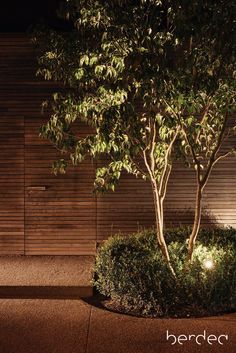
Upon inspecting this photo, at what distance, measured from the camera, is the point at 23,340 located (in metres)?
6.47

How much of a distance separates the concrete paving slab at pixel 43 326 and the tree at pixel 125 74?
153 centimetres

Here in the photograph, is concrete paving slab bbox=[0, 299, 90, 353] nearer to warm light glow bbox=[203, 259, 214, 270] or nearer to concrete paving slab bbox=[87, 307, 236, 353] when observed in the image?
concrete paving slab bbox=[87, 307, 236, 353]

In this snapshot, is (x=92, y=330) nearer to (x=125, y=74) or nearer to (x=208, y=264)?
(x=208, y=264)

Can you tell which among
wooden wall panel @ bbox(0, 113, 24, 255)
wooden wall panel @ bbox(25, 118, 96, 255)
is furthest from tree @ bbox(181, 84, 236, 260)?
wooden wall panel @ bbox(0, 113, 24, 255)

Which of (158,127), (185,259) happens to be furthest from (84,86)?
(185,259)

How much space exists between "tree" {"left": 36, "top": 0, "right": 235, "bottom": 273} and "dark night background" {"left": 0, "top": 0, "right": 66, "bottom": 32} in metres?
2.78

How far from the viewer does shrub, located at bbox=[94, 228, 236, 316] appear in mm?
7418

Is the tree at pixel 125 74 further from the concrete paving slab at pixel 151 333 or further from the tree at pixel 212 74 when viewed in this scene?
the concrete paving slab at pixel 151 333

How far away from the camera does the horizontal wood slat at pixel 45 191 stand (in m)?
10.7

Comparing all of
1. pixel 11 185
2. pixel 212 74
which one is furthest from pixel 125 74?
pixel 11 185

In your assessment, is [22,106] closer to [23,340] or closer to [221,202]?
[221,202]

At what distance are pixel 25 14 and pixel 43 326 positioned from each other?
6.43m

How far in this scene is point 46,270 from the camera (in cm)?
945

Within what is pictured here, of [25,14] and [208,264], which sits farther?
[25,14]
